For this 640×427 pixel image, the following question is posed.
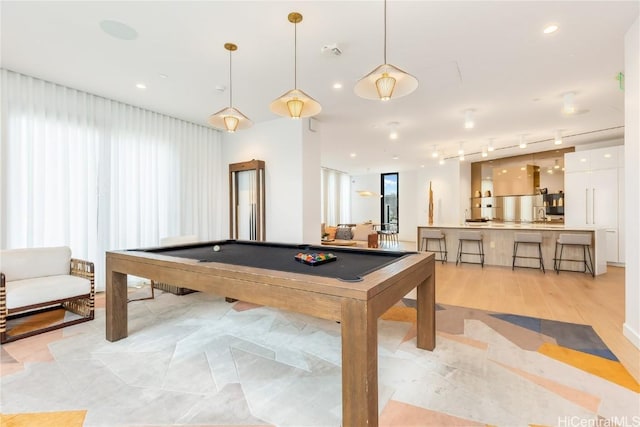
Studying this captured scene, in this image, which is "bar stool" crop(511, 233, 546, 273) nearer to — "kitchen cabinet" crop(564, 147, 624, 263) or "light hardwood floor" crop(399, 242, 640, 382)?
"light hardwood floor" crop(399, 242, 640, 382)

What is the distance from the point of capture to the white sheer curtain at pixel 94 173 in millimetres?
3584

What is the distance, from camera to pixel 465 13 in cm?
244

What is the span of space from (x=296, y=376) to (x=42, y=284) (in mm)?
2858

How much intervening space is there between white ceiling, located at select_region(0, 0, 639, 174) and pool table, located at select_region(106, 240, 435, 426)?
2.10 meters

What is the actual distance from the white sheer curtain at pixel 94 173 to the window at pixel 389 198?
812 cm

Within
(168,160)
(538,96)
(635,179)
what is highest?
(538,96)

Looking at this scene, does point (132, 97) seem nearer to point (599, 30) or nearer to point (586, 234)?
point (599, 30)

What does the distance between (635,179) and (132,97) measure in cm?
610

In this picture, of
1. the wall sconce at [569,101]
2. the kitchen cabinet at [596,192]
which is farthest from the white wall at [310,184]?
the kitchen cabinet at [596,192]

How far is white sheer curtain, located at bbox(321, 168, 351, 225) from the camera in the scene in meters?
10.9

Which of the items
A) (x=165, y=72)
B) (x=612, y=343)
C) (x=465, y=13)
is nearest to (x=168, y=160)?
(x=165, y=72)

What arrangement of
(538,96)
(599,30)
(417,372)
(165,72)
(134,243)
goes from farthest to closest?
1. (134,243)
2. (538,96)
3. (165,72)
4. (599,30)
5. (417,372)

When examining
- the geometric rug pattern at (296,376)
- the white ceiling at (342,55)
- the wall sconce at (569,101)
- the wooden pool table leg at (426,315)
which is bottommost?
the geometric rug pattern at (296,376)

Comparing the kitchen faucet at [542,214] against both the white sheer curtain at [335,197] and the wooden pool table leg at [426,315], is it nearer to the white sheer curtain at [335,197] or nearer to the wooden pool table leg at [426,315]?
the white sheer curtain at [335,197]
